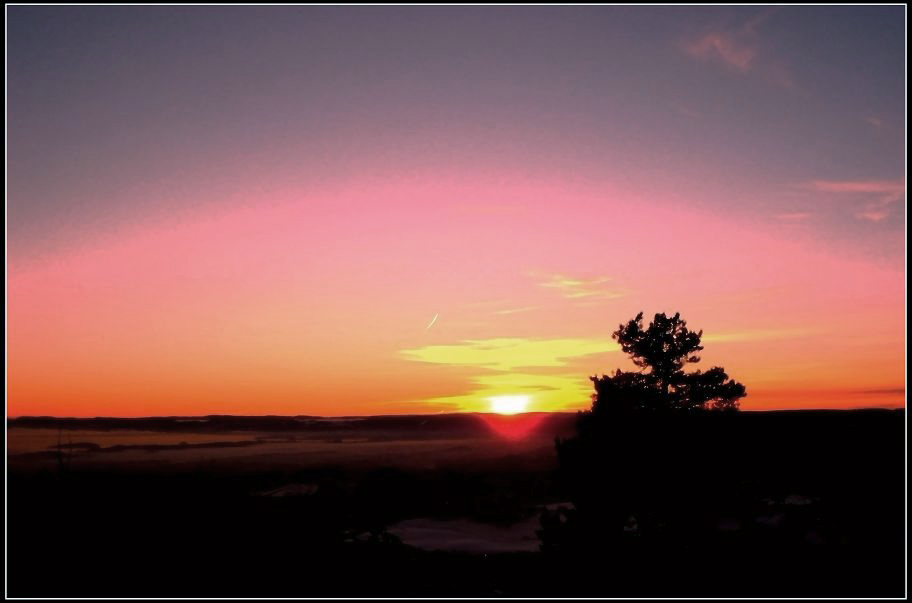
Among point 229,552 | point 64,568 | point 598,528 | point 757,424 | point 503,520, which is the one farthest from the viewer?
point 503,520

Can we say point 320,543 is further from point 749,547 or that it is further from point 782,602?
point 749,547

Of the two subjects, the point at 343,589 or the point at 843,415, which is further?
the point at 843,415

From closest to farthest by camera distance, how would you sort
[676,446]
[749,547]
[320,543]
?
[320,543] < [749,547] < [676,446]

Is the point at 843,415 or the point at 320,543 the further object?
the point at 843,415

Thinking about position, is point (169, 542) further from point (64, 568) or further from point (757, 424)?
point (757, 424)

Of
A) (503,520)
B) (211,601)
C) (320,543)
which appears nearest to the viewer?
(211,601)

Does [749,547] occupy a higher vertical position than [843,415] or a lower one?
lower

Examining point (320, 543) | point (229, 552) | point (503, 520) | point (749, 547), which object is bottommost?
point (503, 520)

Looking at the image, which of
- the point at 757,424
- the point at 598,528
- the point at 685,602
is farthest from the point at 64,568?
the point at 757,424

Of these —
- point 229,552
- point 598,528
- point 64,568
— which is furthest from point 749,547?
point 64,568
